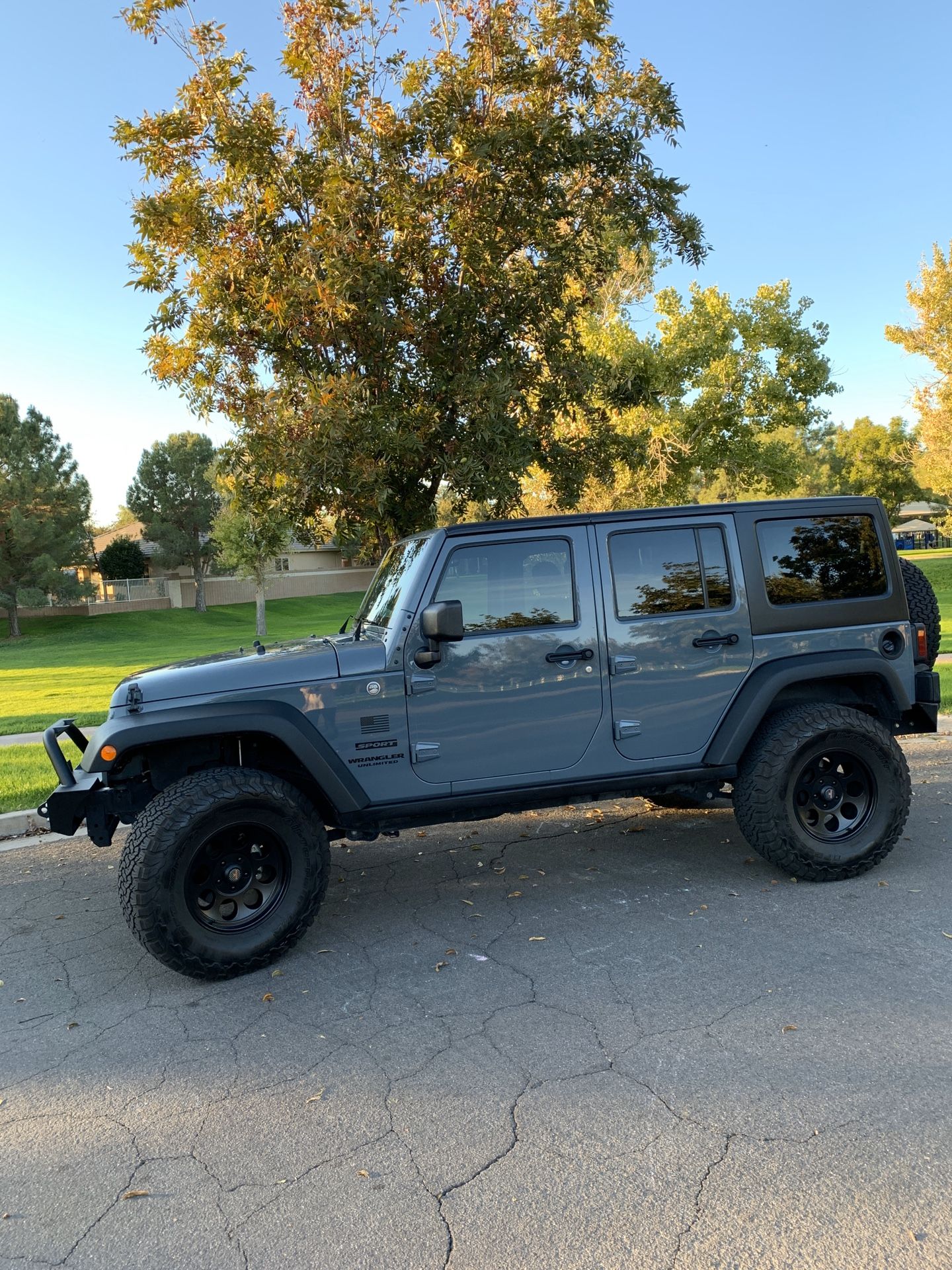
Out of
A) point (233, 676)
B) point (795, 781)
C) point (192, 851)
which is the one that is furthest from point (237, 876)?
point (795, 781)

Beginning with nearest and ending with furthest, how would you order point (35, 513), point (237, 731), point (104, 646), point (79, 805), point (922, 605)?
point (237, 731)
point (79, 805)
point (922, 605)
point (104, 646)
point (35, 513)

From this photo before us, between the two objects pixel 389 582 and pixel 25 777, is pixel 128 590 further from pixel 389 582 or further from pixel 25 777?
pixel 389 582

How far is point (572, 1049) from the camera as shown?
3.28 meters

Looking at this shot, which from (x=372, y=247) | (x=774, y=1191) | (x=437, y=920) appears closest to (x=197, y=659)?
(x=437, y=920)

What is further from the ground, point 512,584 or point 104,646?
point 512,584

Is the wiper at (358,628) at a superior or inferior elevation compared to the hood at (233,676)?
superior

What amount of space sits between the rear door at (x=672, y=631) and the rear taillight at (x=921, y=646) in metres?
1.08

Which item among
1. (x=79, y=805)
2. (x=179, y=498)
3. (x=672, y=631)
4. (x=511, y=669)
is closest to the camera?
(x=79, y=805)

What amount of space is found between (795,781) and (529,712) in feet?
4.96

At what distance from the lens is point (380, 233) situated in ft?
20.6

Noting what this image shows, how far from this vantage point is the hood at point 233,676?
13.6 ft

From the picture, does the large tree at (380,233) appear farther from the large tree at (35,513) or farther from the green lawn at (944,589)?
the large tree at (35,513)

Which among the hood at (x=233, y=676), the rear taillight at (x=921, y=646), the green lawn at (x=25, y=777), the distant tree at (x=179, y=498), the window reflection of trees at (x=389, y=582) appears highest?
the distant tree at (x=179, y=498)

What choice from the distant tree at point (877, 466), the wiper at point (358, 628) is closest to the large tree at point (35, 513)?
the wiper at point (358, 628)
